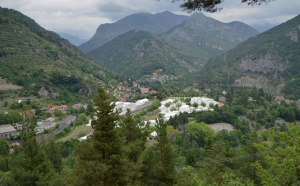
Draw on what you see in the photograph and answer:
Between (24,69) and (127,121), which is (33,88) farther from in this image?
(127,121)

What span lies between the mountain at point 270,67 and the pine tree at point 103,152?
79500 mm

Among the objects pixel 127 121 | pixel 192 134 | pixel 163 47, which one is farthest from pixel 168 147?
pixel 163 47

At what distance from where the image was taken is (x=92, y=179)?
306 inches

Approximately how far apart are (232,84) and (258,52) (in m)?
25.2

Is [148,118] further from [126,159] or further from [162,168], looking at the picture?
[126,159]

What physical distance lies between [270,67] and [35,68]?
82.6 metres

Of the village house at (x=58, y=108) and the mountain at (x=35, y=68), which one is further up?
the mountain at (x=35, y=68)

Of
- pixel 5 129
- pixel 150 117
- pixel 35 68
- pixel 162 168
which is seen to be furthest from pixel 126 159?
pixel 35 68

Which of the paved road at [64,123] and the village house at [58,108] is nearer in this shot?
the paved road at [64,123]

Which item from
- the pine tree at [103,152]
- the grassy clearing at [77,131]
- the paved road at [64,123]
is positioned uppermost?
the pine tree at [103,152]

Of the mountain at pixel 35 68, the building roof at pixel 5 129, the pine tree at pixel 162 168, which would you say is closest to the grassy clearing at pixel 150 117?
the building roof at pixel 5 129

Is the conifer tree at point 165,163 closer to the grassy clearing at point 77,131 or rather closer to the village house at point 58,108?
the grassy clearing at point 77,131

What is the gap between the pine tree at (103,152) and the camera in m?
7.86

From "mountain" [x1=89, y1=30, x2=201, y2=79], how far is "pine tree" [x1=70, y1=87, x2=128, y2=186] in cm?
11704
